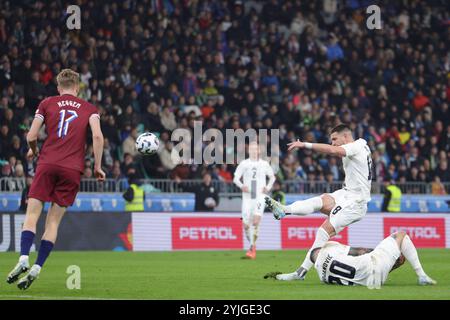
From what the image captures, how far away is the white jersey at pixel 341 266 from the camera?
11.8 m

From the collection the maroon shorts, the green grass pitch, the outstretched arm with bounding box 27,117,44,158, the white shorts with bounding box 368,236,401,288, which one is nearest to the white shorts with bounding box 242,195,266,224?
the green grass pitch

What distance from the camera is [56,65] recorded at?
2547cm

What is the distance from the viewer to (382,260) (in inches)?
462

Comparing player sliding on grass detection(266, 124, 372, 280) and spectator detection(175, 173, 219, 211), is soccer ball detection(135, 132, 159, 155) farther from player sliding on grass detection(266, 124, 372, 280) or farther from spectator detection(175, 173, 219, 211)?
spectator detection(175, 173, 219, 211)

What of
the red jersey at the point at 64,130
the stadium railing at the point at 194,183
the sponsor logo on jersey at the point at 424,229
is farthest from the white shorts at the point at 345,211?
the sponsor logo on jersey at the point at 424,229

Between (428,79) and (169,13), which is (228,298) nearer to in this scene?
(169,13)

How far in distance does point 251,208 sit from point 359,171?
25.7ft

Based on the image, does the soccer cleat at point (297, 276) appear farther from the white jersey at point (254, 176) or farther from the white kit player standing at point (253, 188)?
the white jersey at point (254, 176)

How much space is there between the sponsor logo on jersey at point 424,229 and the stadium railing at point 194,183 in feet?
5.73

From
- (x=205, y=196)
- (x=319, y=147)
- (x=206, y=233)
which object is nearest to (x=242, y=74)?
(x=205, y=196)

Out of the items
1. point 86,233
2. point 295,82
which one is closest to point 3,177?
point 86,233

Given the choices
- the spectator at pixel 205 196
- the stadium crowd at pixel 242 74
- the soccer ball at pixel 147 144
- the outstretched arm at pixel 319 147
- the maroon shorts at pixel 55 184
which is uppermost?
the stadium crowd at pixel 242 74

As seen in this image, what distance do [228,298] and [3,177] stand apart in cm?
1334

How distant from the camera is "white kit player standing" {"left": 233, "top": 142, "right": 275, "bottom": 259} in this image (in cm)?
2077
